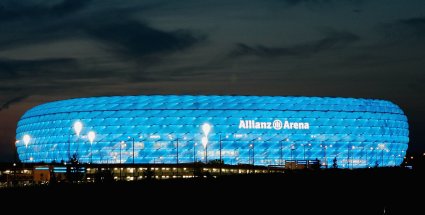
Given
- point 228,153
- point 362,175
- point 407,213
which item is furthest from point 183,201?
point 228,153

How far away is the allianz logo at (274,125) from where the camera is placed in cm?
14675

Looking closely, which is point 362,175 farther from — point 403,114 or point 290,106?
point 403,114

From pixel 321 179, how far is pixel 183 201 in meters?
15.3

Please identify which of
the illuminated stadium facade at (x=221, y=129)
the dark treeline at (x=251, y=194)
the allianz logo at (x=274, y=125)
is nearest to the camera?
the dark treeline at (x=251, y=194)

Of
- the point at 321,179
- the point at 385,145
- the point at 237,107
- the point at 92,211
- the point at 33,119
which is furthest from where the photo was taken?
the point at 33,119

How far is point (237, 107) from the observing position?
14662 centimetres

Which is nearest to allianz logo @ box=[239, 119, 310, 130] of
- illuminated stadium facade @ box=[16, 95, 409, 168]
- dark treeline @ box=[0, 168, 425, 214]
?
illuminated stadium facade @ box=[16, 95, 409, 168]

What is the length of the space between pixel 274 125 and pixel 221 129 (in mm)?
9013

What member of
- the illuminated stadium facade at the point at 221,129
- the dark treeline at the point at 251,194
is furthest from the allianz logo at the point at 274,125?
the dark treeline at the point at 251,194

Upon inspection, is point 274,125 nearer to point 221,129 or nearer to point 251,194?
point 221,129

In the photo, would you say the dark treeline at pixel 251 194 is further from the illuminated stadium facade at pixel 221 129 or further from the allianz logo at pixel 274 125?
the allianz logo at pixel 274 125

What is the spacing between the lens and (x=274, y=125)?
14775 centimetres

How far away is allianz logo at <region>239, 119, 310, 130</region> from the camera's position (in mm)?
146750

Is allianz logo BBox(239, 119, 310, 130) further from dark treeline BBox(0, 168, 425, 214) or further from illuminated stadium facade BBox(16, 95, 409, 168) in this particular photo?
dark treeline BBox(0, 168, 425, 214)
